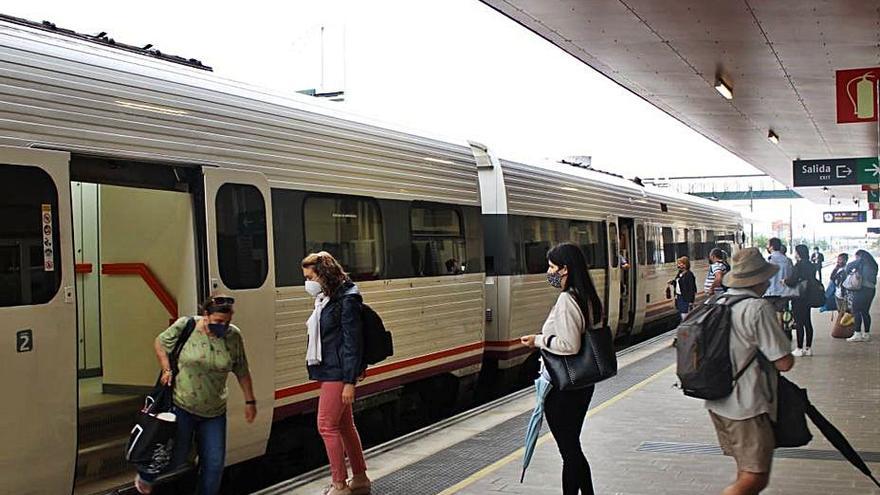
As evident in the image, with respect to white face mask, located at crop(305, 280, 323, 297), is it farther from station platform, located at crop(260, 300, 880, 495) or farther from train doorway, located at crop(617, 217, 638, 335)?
train doorway, located at crop(617, 217, 638, 335)

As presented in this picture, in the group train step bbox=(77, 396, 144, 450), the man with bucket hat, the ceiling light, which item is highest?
the ceiling light

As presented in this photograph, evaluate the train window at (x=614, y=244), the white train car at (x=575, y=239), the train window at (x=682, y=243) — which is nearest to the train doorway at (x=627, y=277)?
the white train car at (x=575, y=239)

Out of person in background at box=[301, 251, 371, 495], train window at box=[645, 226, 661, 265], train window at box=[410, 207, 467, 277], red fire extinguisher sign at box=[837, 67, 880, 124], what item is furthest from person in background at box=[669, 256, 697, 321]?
person in background at box=[301, 251, 371, 495]

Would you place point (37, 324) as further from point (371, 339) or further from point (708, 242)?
point (708, 242)

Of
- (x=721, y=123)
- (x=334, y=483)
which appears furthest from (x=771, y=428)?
(x=721, y=123)

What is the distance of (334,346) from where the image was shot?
6039 millimetres

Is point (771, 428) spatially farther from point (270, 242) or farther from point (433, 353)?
point (433, 353)

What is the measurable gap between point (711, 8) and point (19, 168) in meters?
7.15

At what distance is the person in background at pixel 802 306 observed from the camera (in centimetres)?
1358

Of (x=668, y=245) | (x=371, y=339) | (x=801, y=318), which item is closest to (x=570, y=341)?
(x=371, y=339)

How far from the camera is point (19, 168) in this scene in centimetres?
503

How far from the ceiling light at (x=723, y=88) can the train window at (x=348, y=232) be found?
7.25m

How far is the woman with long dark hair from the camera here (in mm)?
5297

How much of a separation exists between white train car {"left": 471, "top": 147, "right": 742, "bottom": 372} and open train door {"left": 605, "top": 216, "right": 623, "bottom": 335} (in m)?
0.02
